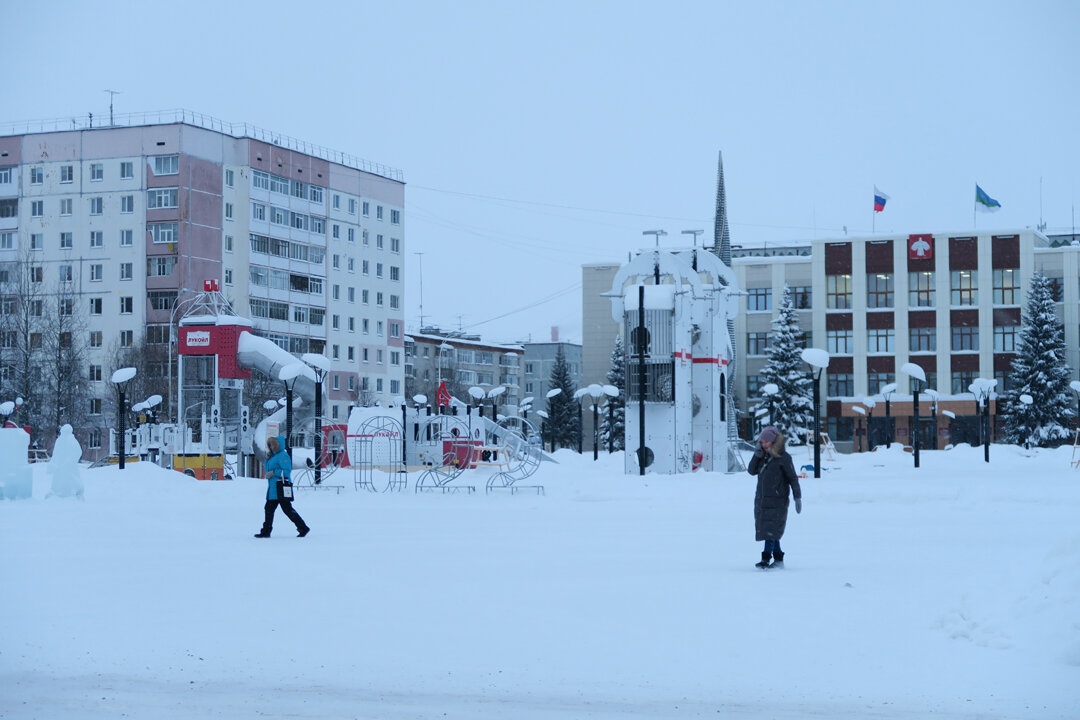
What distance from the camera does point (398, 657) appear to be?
9.12 metres

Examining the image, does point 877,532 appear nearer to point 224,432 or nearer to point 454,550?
point 454,550

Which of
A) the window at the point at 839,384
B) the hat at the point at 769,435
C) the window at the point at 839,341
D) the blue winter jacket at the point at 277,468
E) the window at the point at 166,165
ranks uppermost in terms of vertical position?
the window at the point at 166,165

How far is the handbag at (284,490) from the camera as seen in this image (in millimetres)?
18312

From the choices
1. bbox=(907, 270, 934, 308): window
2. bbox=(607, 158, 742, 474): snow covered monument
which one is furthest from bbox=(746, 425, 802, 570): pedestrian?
bbox=(907, 270, 934, 308): window

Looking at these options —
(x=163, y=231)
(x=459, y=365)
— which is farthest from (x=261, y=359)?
(x=459, y=365)

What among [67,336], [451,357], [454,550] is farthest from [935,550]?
[451,357]

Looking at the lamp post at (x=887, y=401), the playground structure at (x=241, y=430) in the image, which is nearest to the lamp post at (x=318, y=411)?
the playground structure at (x=241, y=430)

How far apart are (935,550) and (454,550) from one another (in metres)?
5.92

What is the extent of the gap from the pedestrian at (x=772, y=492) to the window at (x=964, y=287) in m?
75.3

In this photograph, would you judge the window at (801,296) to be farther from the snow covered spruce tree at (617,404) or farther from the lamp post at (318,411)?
the lamp post at (318,411)

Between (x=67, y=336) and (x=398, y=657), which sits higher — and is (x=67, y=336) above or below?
above

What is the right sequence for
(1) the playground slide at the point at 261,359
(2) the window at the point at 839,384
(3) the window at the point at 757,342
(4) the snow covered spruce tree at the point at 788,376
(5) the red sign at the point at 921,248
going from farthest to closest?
(3) the window at the point at 757,342 → (2) the window at the point at 839,384 → (5) the red sign at the point at 921,248 → (4) the snow covered spruce tree at the point at 788,376 → (1) the playground slide at the point at 261,359

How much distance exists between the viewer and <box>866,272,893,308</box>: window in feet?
286

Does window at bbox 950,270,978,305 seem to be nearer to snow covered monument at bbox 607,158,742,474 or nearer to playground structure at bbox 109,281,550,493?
snow covered monument at bbox 607,158,742,474
